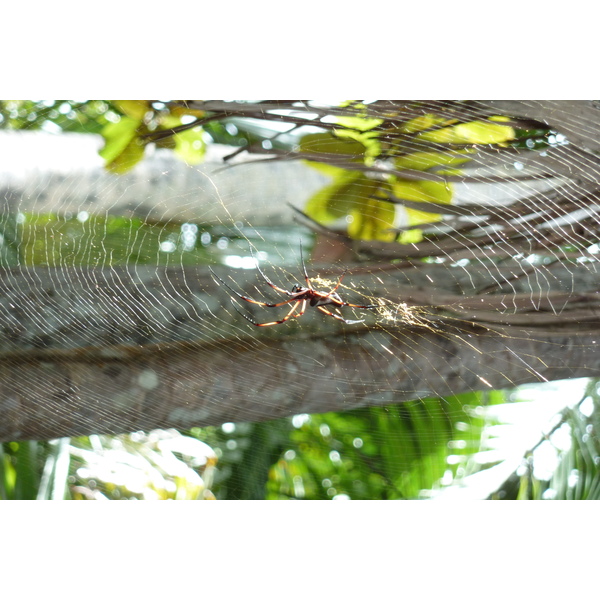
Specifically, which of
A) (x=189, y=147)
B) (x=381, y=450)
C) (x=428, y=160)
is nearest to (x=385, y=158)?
(x=428, y=160)

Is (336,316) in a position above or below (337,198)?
below

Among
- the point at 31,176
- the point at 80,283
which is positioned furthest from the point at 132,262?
the point at 31,176

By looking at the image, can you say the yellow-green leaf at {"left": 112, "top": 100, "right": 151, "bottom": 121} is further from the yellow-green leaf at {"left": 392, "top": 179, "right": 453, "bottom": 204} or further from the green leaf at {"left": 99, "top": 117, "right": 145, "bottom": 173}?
the yellow-green leaf at {"left": 392, "top": 179, "right": 453, "bottom": 204}

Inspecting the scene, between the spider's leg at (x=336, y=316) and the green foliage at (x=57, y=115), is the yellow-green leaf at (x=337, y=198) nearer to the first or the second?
the spider's leg at (x=336, y=316)

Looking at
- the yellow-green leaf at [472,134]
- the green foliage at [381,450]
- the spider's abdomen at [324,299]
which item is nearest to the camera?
the yellow-green leaf at [472,134]

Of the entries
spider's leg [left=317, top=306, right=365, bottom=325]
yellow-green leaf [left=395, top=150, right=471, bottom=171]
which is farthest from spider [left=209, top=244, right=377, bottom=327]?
yellow-green leaf [left=395, top=150, right=471, bottom=171]

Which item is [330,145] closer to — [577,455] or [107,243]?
[107,243]

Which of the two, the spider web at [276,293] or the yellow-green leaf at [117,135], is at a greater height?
the yellow-green leaf at [117,135]

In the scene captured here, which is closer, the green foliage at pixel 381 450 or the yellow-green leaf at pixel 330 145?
the yellow-green leaf at pixel 330 145

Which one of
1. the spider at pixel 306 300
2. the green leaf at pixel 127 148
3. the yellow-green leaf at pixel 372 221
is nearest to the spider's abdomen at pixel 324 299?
the spider at pixel 306 300
